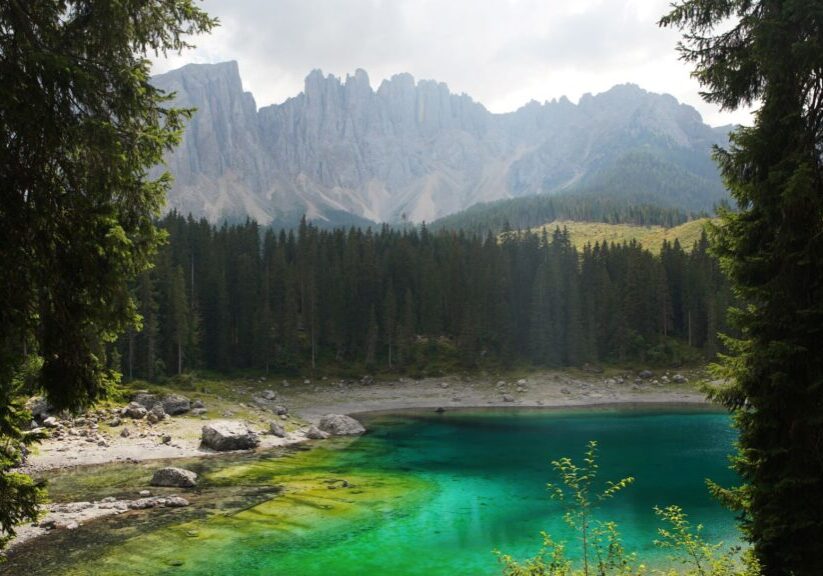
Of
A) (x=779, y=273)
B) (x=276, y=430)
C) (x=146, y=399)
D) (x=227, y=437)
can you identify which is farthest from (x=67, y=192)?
(x=146, y=399)

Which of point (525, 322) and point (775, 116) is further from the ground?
point (775, 116)

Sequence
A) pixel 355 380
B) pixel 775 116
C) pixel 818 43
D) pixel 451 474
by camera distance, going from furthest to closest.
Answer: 1. pixel 355 380
2. pixel 451 474
3. pixel 775 116
4. pixel 818 43

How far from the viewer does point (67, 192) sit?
870 cm

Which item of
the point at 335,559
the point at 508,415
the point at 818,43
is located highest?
the point at 818,43

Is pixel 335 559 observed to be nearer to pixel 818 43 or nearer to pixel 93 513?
pixel 93 513

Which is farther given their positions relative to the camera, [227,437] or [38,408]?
[227,437]

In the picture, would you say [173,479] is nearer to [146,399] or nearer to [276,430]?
[276,430]

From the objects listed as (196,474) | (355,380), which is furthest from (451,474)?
(355,380)

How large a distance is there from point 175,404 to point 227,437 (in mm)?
10699

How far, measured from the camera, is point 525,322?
356 ft

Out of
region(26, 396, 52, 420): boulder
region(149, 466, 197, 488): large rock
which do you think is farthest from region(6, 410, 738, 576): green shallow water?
region(26, 396, 52, 420): boulder

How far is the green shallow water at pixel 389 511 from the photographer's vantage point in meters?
21.2

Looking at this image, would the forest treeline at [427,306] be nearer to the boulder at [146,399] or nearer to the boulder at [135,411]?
the boulder at [146,399]

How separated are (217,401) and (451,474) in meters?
30.2
